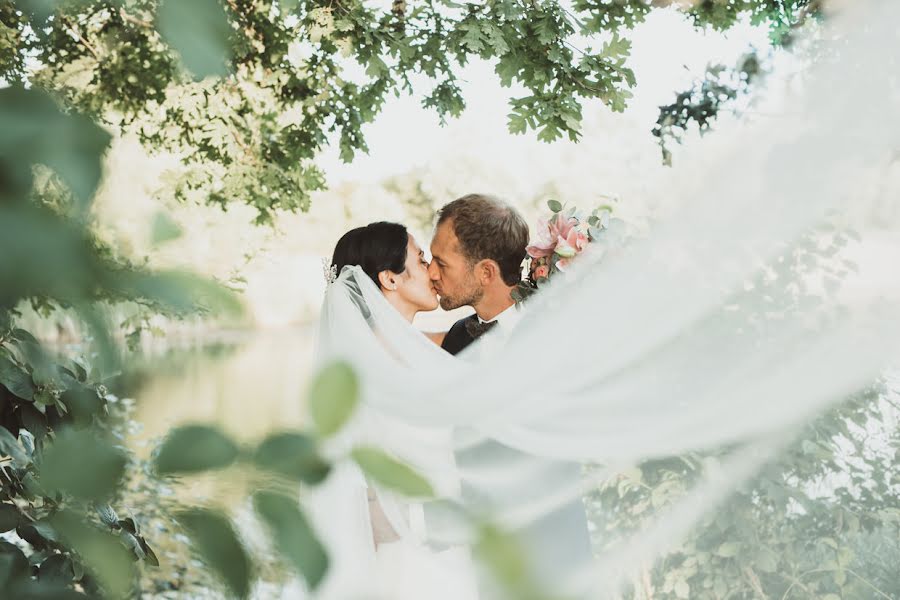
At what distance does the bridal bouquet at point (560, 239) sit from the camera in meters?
2.12

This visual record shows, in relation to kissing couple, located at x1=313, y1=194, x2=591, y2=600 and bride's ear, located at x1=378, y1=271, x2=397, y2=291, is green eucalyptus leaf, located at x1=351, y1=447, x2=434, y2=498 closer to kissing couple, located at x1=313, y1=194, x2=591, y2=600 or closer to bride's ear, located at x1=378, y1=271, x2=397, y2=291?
kissing couple, located at x1=313, y1=194, x2=591, y2=600

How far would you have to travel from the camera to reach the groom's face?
9.29ft

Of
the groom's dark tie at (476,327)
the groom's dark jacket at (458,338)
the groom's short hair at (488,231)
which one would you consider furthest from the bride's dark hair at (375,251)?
the groom's dark jacket at (458,338)

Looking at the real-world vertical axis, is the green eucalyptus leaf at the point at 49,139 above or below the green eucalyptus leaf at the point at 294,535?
above

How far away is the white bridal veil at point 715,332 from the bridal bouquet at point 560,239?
0.10 metres

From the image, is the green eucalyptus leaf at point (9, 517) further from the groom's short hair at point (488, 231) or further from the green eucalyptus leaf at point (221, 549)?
the groom's short hair at point (488, 231)

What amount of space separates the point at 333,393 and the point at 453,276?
2548mm

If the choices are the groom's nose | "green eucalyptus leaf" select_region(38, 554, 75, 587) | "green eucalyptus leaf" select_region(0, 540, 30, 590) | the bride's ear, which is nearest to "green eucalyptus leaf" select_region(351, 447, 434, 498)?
"green eucalyptus leaf" select_region(0, 540, 30, 590)

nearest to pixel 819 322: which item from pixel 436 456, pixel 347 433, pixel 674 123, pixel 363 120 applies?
pixel 674 123

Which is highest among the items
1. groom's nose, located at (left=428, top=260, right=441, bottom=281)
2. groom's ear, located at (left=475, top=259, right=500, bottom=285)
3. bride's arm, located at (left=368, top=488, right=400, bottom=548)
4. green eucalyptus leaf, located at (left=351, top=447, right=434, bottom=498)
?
green eucalyptus leaf, located at (left=351, top=447, right=434, bottom=498)

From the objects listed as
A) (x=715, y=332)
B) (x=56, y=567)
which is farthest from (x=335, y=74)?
(x=56, y=567)

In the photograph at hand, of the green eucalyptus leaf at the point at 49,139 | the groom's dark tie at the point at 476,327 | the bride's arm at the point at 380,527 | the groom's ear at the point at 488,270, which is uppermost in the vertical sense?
the green eucalyptus leaf at the point at 49,139

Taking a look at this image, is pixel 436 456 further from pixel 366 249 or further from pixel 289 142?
pixel 289 142

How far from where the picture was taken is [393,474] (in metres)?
0.29
